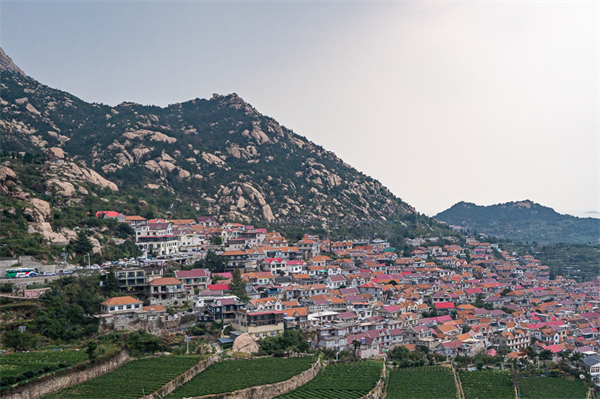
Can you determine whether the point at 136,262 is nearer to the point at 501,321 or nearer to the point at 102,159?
the point at 501,321

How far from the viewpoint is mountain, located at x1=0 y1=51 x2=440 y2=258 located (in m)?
76.5

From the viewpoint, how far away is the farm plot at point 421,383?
3800cm

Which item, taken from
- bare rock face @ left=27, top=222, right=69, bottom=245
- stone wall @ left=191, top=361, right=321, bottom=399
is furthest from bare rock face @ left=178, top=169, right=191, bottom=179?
stone wall @ left=191, top=361, right=321, bottom=399

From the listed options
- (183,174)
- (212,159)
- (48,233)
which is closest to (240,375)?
(48,233)

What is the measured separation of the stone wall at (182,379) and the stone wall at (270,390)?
7.51 feet

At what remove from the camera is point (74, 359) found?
31969mm

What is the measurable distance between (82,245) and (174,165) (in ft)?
182

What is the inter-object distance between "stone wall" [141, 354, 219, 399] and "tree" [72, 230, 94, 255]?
71.6ft

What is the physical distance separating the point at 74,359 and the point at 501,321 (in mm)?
48639

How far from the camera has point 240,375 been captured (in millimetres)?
35125

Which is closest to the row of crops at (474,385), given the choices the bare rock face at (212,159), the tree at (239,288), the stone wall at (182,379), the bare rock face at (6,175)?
the stone wall at (182,379)

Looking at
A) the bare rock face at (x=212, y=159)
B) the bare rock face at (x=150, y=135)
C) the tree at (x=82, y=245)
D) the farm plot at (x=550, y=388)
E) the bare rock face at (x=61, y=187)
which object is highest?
the bare rock face at (x=150, y=135)

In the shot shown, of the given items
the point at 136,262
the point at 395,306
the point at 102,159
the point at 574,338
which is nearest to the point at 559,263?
the point at 574,338

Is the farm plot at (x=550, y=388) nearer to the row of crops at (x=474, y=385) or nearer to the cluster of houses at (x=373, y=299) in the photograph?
the row of crops at (x=474, y=385)
